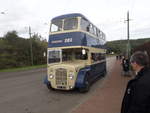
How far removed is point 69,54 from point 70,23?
1.93 metres

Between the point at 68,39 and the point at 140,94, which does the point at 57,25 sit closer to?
the point at 68,39

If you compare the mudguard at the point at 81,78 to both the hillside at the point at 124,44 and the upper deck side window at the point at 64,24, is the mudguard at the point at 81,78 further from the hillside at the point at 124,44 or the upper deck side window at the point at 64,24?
the hillside at the point at 124,44

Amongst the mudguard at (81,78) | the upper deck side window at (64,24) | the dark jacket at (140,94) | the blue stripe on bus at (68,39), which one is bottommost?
the mudguard at (81,78)

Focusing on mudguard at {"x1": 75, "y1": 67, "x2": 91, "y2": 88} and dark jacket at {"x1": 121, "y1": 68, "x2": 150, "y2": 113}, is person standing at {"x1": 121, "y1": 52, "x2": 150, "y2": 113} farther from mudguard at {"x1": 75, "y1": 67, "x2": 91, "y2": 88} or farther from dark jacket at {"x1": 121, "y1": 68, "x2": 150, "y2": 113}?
mudguard at {"x1": 75, "y1": 67, "x2": 91, "y2": 88}

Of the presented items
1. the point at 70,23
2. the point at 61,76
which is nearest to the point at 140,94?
the point at 61,76

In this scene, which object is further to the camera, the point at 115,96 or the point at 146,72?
the point at 115,96

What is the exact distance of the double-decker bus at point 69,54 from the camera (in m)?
9.13

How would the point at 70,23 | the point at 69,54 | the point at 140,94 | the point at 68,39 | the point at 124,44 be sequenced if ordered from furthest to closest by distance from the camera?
the point at 124,44 → the point at 69,54 → the point at 70,23 → the point at 68,39 → the point at 140,94

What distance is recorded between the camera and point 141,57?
7.88 ft

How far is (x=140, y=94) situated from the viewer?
6.92ft

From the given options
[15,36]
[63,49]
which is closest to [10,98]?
[63,49]

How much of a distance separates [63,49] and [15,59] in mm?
25258

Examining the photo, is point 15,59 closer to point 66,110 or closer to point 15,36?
A: point 15,36

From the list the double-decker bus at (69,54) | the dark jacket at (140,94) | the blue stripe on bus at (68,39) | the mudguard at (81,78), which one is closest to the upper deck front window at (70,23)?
the double-decker bus at (69,54)
